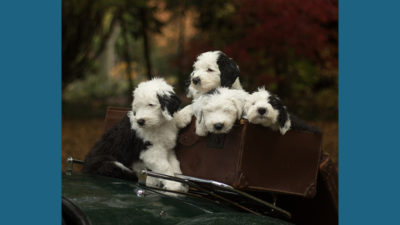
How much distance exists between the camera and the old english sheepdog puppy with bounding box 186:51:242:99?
2.99 m

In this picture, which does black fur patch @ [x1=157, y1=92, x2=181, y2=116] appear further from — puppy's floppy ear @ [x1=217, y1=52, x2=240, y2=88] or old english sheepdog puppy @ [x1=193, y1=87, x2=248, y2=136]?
puppy's floppy ear @ [x1=217, y1=52, x2=240, y2=88]

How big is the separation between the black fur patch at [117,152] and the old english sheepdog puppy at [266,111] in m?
0.66

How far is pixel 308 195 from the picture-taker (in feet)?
9.93

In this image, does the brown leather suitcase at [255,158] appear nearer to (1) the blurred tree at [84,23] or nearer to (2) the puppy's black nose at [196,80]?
(2) the puppy's black nose at [196,80]

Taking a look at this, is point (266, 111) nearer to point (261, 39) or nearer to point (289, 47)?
point (261, 39)

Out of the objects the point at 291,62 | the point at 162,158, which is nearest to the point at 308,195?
the point at 162,158

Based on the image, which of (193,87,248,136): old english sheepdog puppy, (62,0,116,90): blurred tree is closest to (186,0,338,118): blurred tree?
(62,0,116,90): blurred tree

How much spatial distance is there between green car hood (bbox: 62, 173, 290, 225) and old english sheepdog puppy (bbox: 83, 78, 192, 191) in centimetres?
18

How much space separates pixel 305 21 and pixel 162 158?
5.03 m

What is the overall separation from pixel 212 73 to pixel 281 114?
51cm

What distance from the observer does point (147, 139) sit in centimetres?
297

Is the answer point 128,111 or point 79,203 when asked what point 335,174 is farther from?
point 79,203

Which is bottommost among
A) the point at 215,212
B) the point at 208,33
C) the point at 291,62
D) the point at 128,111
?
the point at 215,212

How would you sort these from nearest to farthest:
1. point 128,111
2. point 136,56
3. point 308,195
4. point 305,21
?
point 308,195
point 128,111
point 305,21
point 136,56
